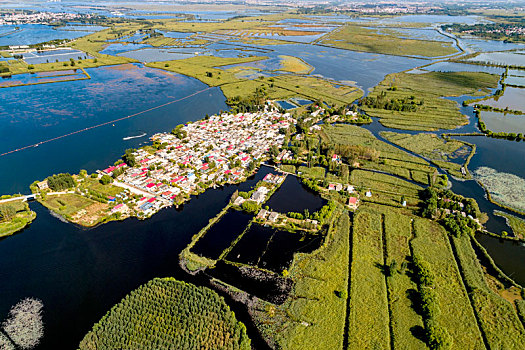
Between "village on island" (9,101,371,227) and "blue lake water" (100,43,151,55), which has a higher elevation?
"blue lake water" (100,43,151,55)

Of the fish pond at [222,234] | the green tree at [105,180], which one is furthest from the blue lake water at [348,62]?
the green tree at [105,180]

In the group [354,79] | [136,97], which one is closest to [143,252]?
[136,97]

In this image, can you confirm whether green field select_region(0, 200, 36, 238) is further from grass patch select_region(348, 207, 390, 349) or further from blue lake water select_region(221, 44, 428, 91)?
blue lake water select_region(221, 44, 428, 91)

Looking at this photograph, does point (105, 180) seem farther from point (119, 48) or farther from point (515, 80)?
point (119, 48)

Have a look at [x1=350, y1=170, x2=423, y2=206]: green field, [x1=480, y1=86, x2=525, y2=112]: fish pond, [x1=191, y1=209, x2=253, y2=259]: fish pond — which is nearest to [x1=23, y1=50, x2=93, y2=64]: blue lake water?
[x1=191, y1=209, x2=253, y2=259]: fish pond

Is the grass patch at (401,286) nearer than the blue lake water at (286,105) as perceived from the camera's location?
Yes

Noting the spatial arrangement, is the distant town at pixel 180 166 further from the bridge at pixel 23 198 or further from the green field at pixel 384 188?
the green field at pixel 384 188

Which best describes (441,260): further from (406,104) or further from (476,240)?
(406,104)
